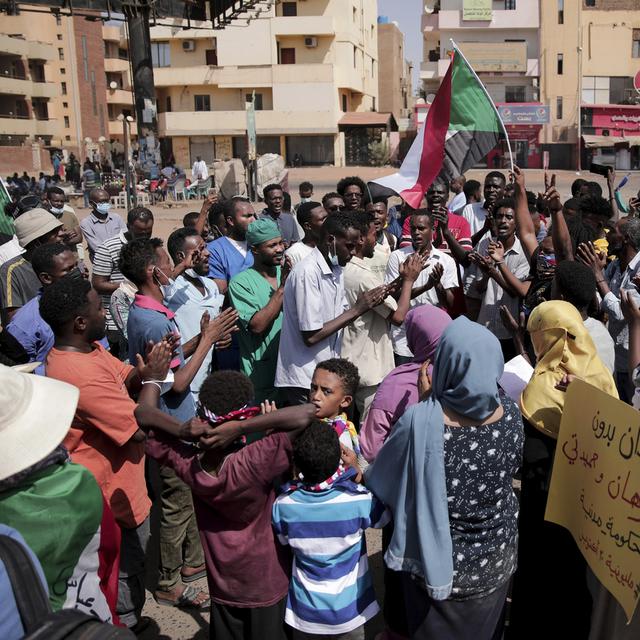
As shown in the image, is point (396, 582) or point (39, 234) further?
point (39, 234)

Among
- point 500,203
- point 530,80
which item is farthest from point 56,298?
point 530,80

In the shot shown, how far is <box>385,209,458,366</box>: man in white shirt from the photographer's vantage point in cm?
555

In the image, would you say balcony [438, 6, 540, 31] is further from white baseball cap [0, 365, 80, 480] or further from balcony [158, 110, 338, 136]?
white baseball cap [0, 365, 80, 480]

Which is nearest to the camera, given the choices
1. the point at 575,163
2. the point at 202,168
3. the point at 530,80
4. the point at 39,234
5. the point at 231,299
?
the point at 231,299

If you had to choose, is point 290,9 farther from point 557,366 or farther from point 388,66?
point 557,366

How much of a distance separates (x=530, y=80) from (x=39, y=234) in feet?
164

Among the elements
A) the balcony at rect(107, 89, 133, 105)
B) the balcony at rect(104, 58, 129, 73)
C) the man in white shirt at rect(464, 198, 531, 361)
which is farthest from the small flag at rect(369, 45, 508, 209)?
the balcony at rect(104, 58, 129, 73)

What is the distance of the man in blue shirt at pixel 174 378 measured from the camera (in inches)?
156

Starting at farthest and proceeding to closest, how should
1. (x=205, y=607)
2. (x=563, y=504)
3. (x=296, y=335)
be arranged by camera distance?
Result: (x=296, y=335), (x=205, y=607), (x=563, y=504)

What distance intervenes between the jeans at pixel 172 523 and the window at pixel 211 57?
5070cm

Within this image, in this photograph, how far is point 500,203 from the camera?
6297mm

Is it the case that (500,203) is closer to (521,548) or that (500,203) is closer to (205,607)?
(521,548)

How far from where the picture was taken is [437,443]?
2770 millimetres

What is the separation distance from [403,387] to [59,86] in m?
58.5
